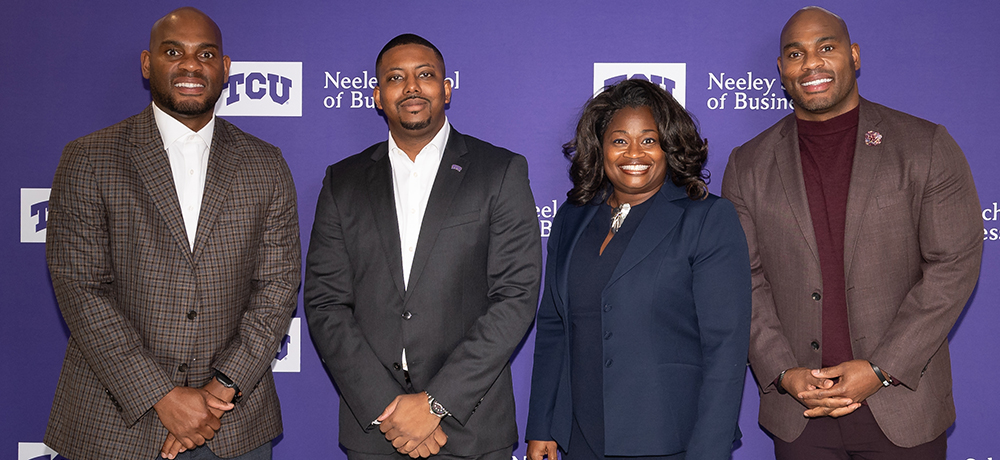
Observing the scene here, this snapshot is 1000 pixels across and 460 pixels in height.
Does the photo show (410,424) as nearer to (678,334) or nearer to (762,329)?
(678,334)

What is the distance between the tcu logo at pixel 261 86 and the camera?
315 centimetres

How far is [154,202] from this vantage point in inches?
91.1

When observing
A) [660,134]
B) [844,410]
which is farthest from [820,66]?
[844,410]

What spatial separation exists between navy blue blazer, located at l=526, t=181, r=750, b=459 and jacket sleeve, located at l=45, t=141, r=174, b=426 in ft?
4.78

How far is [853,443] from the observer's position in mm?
2346

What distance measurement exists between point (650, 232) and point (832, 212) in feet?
2.37

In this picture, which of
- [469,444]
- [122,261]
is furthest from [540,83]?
[122,261]

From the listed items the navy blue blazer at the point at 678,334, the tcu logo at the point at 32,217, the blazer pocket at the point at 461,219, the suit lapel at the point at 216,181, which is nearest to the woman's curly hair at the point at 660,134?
the navy blue blazer at the point at 678,334

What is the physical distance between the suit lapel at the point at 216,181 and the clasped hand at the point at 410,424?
32.9 inches

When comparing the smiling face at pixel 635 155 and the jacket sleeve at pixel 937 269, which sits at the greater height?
the smiling face at pixel 635 155

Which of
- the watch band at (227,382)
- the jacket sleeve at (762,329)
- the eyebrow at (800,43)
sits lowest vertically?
the watch band at (227,382)

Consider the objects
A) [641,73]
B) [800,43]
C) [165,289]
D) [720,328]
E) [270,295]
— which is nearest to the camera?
[720,328]

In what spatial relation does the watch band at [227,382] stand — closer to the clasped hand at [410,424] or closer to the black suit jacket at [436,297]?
the black suit jacket at [436,297]

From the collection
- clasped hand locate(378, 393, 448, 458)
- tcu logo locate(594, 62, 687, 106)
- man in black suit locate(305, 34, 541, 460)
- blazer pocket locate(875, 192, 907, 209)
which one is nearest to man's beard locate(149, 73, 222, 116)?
man in black suit locate(305, 34, 541, 460)
